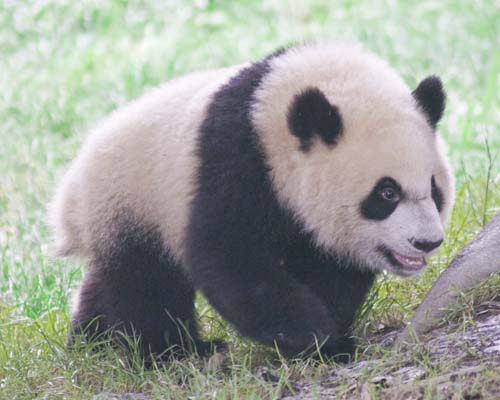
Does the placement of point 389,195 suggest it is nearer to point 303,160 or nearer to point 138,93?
point 303,160

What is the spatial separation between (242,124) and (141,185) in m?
0.71

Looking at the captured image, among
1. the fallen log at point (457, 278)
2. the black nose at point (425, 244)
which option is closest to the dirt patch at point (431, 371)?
the fallen log at point (457, 278)

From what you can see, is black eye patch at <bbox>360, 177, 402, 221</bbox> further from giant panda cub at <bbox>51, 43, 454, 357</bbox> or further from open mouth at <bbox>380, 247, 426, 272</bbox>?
open mouth at <bbox>380, 247, 426, 272</bbox>

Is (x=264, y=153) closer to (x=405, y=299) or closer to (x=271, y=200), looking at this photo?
(x=271, y=200)

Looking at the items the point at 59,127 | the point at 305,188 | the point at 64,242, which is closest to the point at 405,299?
the point at 305,188

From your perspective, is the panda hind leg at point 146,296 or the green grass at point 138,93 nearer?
the green grass at point 138,93

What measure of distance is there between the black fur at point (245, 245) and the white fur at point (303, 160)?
9 cm

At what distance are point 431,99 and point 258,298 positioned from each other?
1306 millimetres

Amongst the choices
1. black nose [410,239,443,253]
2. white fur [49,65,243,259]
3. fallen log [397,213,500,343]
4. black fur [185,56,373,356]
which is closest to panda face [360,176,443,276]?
black nose [410,239,443,253]

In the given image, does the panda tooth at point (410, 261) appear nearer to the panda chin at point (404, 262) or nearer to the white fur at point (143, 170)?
the panda chin at point (404, 262)

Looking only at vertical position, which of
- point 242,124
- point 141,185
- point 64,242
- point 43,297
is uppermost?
point 242,124

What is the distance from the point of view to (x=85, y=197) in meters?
5.22

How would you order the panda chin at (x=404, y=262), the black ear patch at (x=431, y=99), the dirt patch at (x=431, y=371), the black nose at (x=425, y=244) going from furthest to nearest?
the black ear patch at (x=431, y=99)
the panda chin at (x=404, y=262)
the black nose at (x=425, y=244)
the dirt patch at (x=431, y=371)

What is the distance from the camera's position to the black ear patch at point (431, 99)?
490 centimetres
